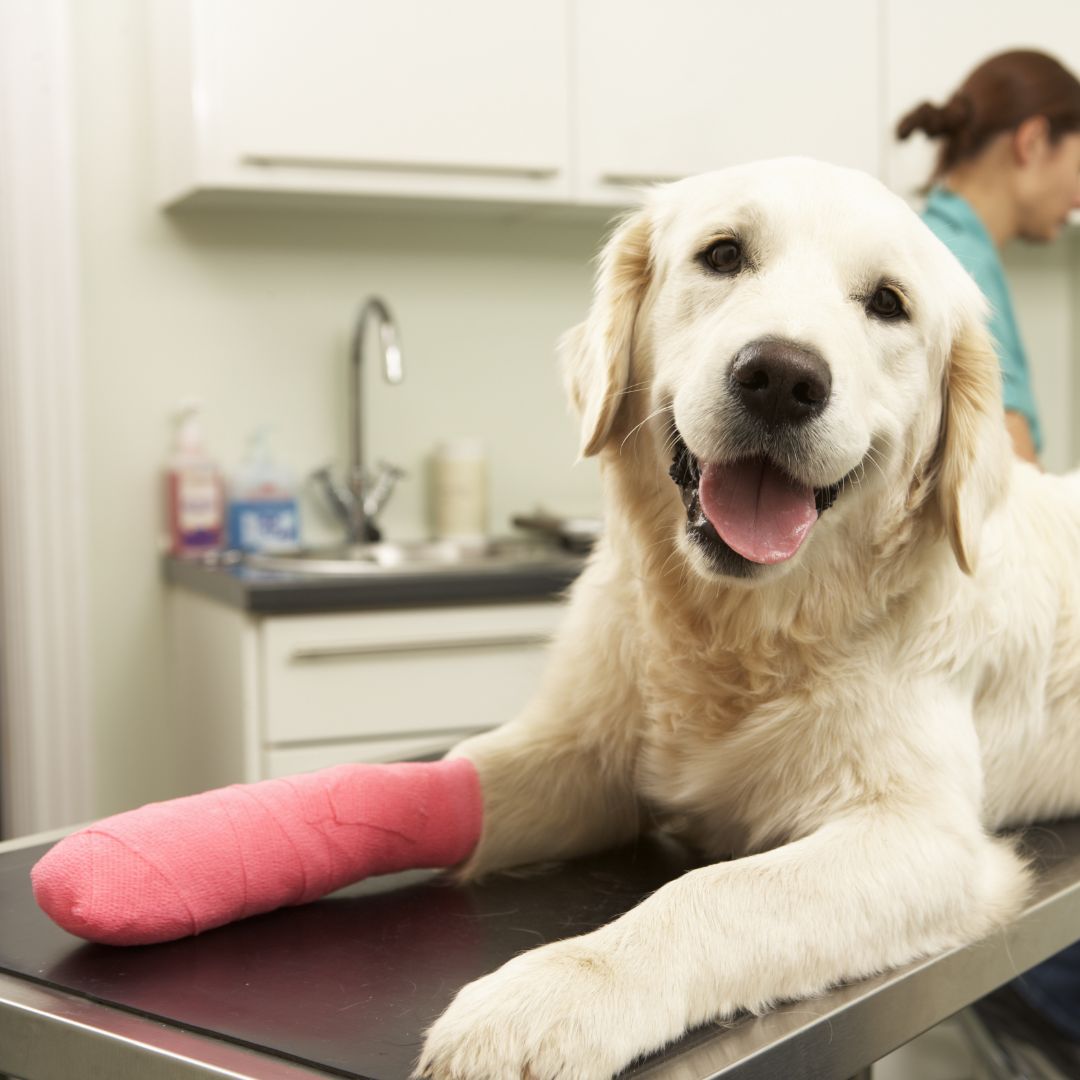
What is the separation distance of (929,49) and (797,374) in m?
2.42

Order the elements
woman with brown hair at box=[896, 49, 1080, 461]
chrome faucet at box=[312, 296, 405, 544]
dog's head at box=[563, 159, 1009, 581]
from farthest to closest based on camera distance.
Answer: chrome faucet at box=[312, 296, 405, 544], woman with brown hair at box=[896, 49, 1080, 461], dog's head at box=[563, 159, 1009, 581]

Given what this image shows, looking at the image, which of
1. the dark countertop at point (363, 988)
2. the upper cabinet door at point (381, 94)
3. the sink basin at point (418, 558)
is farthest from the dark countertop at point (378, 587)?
the dark countertop at point (363, 988)

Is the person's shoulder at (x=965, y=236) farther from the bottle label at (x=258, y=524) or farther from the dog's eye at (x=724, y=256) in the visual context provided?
the bottle label at (x=258, y=524)

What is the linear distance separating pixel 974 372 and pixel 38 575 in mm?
2090

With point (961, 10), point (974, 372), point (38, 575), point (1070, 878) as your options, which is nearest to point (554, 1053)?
point (1070, 878)

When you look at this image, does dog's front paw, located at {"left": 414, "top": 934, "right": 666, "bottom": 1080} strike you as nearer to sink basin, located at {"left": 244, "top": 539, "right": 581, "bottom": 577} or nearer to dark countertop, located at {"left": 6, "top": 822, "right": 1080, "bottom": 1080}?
dark countertop, located at {"left": 6, "top": 822, "right": 1080, "bottom": 1080}

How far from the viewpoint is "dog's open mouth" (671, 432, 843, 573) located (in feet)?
3.46

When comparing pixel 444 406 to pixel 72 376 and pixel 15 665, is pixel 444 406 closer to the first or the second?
pixel 72 376

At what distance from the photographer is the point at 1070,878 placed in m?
1.12

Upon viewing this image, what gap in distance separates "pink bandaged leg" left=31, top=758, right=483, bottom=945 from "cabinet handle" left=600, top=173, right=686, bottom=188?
1.96 metres

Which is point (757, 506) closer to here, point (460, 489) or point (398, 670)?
point (398, 670)

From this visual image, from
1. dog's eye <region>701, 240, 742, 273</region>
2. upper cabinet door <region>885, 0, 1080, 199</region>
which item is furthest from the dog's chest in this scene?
upper cabinet door <region>885, 0, 1080, 199</region>

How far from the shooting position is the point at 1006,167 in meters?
2.58

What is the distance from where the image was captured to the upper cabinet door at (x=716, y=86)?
2.80 m
